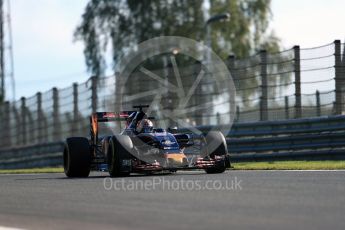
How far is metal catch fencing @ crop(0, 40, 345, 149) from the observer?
19562mm

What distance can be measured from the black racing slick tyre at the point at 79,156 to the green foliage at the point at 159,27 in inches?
1263

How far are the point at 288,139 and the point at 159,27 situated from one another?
2917 cm

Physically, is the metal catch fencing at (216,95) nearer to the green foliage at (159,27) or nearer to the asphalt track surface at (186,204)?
the asphalt track surface at (186,204)

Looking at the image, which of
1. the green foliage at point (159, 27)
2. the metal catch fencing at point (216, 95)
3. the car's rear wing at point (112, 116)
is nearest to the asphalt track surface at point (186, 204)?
the car's rear wing at point (112, 116)

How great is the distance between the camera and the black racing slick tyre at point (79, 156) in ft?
53.5

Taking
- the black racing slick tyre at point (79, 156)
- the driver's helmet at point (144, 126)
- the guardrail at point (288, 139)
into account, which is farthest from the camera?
the guardrail at point (288, 139)

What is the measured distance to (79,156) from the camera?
642 inches

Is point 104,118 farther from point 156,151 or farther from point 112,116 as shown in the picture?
point 156,151

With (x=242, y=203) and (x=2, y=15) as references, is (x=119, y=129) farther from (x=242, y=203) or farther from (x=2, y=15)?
(x=2, y=15)

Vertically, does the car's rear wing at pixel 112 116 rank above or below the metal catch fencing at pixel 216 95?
below

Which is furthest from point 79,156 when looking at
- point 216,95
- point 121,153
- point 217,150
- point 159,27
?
point 159,27

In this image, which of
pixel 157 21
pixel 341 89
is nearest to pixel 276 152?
pixel 341 89

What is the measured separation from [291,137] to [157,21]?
29.6 m

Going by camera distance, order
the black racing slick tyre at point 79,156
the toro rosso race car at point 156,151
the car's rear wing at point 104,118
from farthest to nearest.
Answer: the car's rear wing at point 104,118 → the black racing slick tyre at point 79,156 → the toro rosso race car at point 156,151
